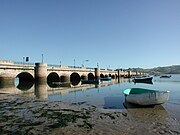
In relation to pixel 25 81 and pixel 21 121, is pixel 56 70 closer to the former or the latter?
pixel 25 81

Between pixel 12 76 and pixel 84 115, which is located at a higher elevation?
pixel 12 76

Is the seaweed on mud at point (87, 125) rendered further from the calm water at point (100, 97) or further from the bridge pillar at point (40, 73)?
the bridge pillar at point (40, 73)

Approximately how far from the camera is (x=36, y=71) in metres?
46.8

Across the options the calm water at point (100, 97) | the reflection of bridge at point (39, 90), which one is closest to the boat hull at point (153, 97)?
the calm water at point (100, 97)

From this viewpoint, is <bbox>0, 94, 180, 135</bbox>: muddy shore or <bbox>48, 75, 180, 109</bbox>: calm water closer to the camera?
<bbox>0, 94, 180, 135</bbox>: muddy shore

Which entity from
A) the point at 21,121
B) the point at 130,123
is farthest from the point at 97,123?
the point at 21,121

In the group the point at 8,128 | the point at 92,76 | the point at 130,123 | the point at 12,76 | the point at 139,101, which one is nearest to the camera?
the point at 8,128

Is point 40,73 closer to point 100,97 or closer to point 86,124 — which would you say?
point 100,97

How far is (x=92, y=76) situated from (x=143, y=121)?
71.5m

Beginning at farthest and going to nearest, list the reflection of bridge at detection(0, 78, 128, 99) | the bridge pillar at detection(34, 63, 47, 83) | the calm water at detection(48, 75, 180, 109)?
the bridge pillar at detection(34, 63, 47, 83) → the reflection of bridge at detection(0, 78, 128, 99) → the calm water at detection(48, 75, 180, 109)

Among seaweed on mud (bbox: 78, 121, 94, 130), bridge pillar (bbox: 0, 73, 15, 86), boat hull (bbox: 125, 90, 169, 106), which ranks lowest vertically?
seaweed on mud (bbox: 78, 121, 94, 130)

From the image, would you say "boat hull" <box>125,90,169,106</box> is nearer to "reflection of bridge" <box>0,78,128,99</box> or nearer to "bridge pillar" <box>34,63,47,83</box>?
"reflection of bridge" <box>0,78,128,99</box>

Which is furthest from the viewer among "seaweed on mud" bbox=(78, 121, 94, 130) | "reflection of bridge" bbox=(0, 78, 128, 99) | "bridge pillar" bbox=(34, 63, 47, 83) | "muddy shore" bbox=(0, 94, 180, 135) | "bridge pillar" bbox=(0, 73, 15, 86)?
"bridge pillar" bbox=(34, 63, 47, 83)

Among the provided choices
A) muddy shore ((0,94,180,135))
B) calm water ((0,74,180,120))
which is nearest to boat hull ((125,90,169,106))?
calm water ((0,74,180,120))
